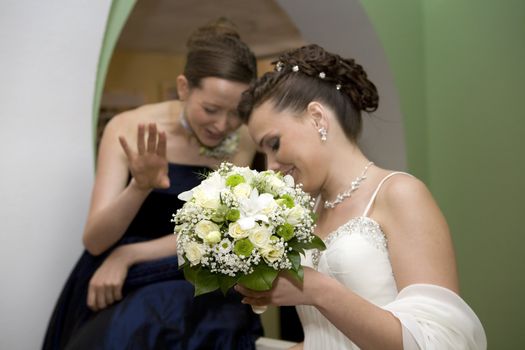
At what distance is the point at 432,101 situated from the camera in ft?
11.9

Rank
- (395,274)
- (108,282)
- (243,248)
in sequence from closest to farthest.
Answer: (243,248) → (395,274) → (108,282)

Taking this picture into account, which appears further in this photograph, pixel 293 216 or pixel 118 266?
pixel 118 266

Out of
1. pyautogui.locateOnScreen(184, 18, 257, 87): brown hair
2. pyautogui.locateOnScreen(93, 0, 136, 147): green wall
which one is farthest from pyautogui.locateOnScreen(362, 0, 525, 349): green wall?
pyautogui.locateOnScreen(93, 0, 136, 147): green wall

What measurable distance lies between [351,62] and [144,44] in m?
5.85

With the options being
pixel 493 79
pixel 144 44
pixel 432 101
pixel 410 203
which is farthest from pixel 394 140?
pixel 144 44

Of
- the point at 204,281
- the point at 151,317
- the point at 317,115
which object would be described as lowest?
the point at 151,317

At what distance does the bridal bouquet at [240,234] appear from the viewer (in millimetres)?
1524

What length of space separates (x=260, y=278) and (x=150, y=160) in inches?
25.4

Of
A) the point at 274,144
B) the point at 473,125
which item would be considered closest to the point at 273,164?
the point at 274,144

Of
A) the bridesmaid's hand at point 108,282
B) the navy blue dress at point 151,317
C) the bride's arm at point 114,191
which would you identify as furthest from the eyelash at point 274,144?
the bridesmaid's hand at point 108,282

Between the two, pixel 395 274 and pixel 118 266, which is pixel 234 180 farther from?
pixel 118 266

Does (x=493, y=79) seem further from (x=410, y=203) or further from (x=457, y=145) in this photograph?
(x=410, y=203)

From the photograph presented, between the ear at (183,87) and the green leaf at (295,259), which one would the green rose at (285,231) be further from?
the ear at (183,87)

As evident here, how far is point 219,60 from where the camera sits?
2.36 metres
